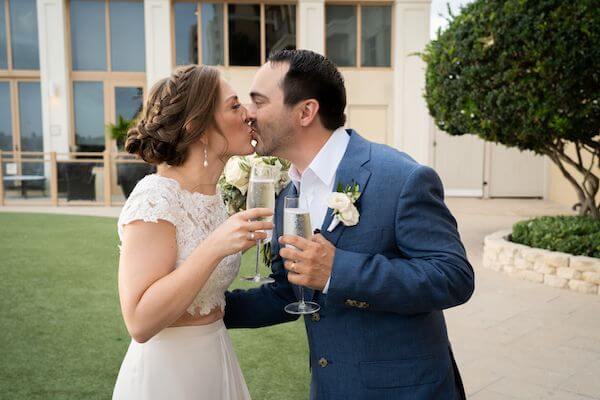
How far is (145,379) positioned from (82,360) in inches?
109

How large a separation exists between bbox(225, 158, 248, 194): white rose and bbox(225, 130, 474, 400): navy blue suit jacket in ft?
1.86

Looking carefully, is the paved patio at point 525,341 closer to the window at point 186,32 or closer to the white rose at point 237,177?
the white rose at point 237,177

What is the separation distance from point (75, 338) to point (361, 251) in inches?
163

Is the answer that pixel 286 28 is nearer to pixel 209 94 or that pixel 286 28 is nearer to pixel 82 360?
pixel 82 360

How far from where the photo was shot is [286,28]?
18.4 m

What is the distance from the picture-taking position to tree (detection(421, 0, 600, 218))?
6.77m

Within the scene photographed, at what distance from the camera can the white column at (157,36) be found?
17.6 metres

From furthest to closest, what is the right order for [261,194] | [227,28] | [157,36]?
[227,28], [157,36], [261,194]

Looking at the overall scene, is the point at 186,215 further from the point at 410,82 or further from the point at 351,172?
the point at 410,82

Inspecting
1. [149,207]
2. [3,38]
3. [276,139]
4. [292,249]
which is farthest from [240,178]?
[3,38]

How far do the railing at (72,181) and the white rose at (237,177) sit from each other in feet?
42.8

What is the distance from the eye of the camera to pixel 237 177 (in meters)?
2.48

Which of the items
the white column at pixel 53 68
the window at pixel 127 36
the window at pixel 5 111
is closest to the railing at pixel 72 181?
the white column at pixel 53 68

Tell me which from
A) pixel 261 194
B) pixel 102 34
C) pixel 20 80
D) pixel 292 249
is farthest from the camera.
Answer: pixel 102 34
